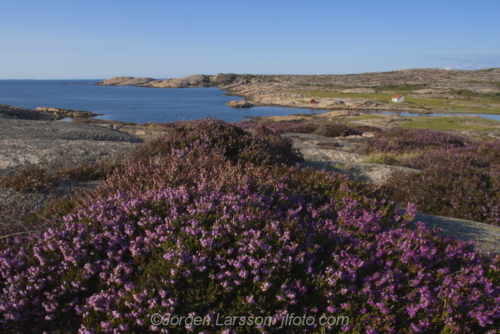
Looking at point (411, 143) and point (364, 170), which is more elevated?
point (364, 170)

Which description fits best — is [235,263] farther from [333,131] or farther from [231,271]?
[333,131]

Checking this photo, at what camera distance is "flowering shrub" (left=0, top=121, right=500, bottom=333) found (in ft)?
9.08

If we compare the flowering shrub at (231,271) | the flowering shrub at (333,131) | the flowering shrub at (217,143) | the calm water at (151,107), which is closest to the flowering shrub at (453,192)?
the flowering shrub at (217,143)

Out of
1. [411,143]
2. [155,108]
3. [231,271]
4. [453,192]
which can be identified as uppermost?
[155,108]

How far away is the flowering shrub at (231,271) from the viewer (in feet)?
9.08

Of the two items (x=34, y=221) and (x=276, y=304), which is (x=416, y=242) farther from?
(x=34, y=221)

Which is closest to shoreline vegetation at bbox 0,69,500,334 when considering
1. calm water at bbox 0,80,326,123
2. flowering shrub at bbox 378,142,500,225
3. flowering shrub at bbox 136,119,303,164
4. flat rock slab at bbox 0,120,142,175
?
flowering shrub at bbox 378,142,500,225

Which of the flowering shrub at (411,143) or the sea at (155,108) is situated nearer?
the flowering shrub at (411,143)

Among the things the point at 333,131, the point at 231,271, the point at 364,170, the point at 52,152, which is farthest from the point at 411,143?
the point at 231,271

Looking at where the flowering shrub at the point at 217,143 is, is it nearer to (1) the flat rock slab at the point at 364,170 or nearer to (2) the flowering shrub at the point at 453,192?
(1) the flat rock slab at the point at 364,170

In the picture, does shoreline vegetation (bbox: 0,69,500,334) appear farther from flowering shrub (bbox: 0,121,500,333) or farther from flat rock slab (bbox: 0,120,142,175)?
flat rock slab (bbox: 0,120,142,175)

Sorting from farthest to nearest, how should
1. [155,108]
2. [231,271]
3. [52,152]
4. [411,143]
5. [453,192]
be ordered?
1. [155,108]
2. [411,143]
3. [52,152]
4. [453,192]
5. [231,271]

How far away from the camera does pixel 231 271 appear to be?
302cm

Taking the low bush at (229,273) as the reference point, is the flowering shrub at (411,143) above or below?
below
